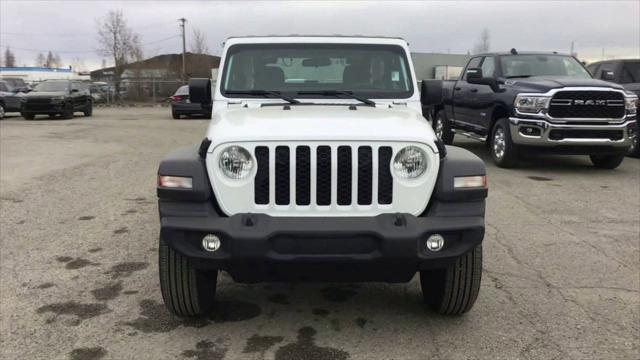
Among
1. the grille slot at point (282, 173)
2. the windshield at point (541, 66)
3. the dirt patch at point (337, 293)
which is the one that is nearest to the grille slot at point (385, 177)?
the grille slot at point (282, 173)

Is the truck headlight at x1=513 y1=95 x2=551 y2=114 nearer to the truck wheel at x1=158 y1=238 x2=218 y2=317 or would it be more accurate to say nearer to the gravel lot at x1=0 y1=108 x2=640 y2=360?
the gravel lot at x1=0 y1=108 x2=640 y2=360

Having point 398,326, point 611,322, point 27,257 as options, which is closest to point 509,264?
point 611,322

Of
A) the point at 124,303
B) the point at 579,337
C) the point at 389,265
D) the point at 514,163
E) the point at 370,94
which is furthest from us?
the point at 514,163

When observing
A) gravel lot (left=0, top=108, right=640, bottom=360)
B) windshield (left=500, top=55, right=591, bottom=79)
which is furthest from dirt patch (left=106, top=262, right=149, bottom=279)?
windshield (left=500, top=55, right=591, bottom=79)

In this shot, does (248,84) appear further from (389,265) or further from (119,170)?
(119,170)

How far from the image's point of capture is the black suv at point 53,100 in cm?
2173

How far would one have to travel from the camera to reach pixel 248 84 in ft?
15.6

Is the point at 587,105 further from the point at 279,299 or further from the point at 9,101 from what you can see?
the point at 9,101

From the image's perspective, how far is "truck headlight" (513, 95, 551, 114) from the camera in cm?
914

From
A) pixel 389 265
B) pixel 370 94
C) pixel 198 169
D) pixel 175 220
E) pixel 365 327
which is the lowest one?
pixel 365 327

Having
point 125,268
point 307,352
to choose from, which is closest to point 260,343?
point 307,352

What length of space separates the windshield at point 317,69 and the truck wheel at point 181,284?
159cm

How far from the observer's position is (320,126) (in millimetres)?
3453

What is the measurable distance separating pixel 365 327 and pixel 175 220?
144 centimetres
